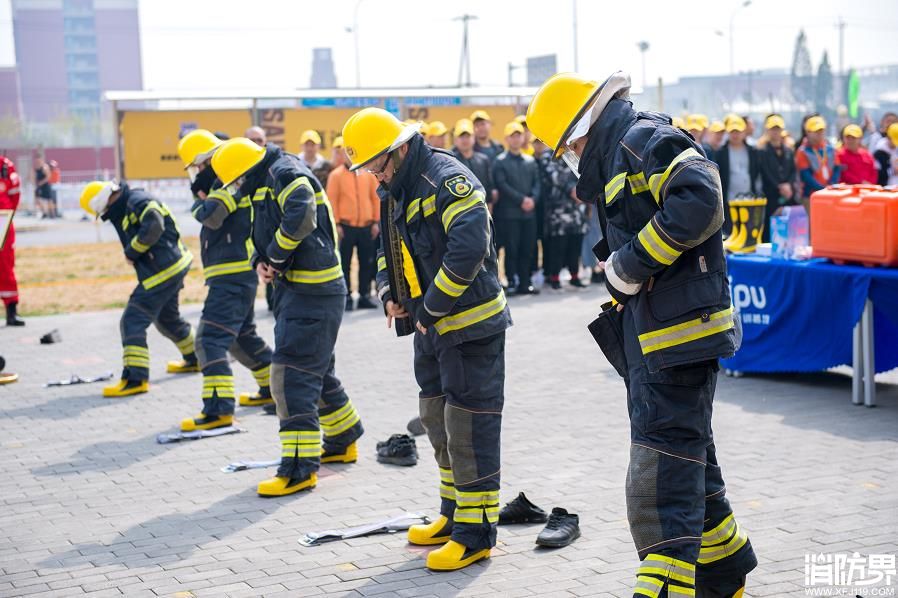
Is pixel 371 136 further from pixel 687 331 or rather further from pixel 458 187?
pixel 687 331

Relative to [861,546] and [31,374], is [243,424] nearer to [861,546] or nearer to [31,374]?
[31,374]

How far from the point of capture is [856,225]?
8406 millimetres

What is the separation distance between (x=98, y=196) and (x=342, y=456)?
12.9ft

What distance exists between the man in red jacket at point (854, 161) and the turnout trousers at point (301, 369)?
34.0ft

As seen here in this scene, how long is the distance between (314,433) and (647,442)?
329cm

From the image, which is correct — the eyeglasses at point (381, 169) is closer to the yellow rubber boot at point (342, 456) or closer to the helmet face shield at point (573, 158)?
the helmet face shield at point (573, 158)

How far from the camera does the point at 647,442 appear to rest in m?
4.22

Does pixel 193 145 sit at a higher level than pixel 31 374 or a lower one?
higher

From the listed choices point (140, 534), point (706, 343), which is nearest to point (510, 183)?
point (140, 534)

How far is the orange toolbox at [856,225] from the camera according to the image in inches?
322

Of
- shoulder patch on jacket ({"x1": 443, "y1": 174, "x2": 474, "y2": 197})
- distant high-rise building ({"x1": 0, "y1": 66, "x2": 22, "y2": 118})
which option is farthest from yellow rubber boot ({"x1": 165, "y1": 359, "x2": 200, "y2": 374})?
distant high-rise building ({"x1": 0, "y1": 66, "x2": 22, "y2": 118})

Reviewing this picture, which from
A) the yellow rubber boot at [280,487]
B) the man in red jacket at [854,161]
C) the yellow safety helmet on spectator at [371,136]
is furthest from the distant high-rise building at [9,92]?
the yellow safety helmet on spectator at [371,136]

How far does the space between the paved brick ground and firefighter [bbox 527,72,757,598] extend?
1035 mm

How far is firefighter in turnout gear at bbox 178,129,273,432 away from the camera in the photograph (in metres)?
8.73
